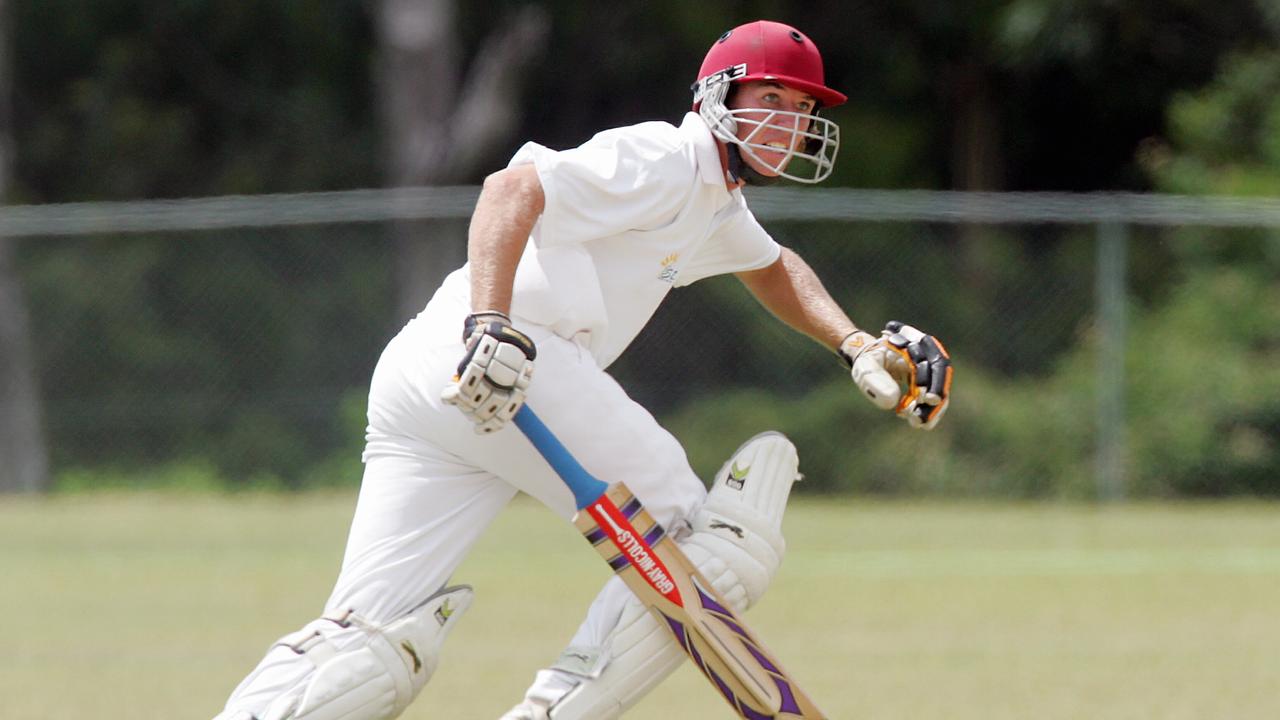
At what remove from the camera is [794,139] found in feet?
13.9

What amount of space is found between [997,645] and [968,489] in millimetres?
6528

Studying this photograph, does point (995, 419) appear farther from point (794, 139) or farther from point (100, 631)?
point (794, 139)

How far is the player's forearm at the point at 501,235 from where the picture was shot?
154 inches

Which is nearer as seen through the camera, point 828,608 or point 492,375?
point 492,375

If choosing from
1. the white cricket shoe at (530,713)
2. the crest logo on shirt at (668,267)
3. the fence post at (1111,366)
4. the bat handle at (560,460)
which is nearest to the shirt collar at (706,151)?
the crest logo on shirt at (668,267)

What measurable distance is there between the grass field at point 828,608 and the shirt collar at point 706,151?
6.61ft

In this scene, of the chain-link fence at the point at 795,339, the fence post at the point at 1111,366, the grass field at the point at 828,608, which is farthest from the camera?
the chain-link fence at the point at 795,339

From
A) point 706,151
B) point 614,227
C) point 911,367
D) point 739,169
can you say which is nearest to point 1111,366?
point 911,367

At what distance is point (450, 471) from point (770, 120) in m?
1.00

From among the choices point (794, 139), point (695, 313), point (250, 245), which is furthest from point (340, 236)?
point (794, 139)

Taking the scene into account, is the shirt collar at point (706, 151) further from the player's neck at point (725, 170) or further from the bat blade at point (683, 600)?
the bat blade at point (683, 600)

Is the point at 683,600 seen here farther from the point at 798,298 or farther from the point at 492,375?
the point at 798,298

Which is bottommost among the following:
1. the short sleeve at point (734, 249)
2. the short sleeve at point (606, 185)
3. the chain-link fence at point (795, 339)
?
the short sleeve at point (606, 185)

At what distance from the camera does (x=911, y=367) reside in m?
4.51
